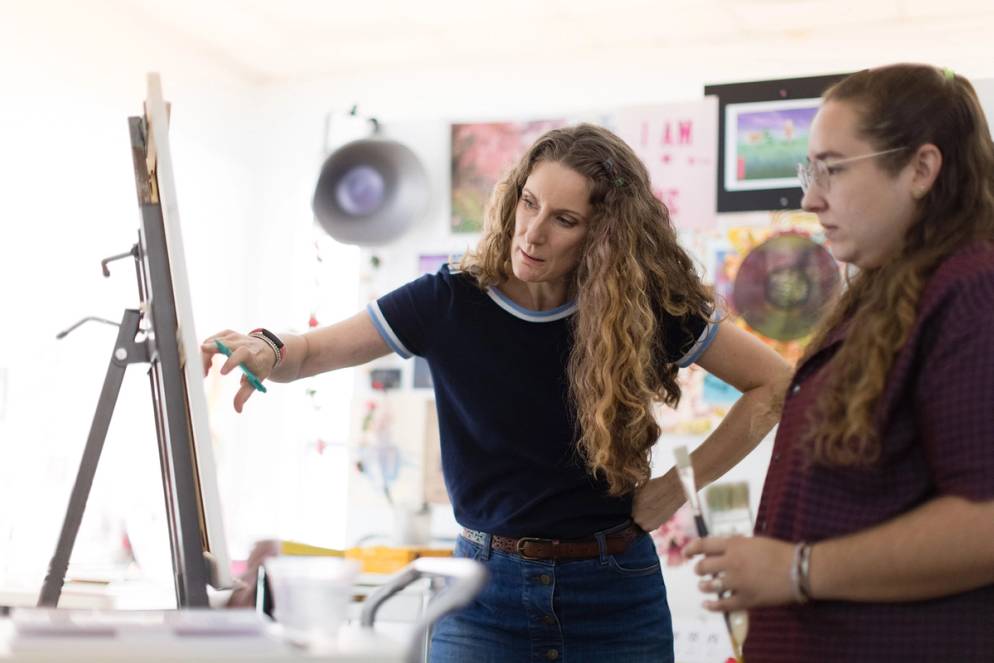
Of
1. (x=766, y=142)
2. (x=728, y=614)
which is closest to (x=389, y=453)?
(x=766, y=142)

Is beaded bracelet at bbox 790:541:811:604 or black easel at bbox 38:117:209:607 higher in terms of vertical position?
black easel at bbox 38:117:209:607

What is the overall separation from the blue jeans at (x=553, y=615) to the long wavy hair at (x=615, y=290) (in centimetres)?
14

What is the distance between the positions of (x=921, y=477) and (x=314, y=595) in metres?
0.59

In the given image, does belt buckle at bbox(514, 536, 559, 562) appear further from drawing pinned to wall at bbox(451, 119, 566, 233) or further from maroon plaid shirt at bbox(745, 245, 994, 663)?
drawing pinned to wall at bbox(451, 119, 566, 233)

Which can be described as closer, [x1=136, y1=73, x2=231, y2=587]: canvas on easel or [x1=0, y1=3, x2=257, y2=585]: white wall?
[x1=136, y1=73, x2=231, y2=587]: canvas on easel

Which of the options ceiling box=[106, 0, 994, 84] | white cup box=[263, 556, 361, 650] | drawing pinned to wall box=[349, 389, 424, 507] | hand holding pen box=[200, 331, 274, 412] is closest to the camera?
white cup box=[263, 556, 361, 650]

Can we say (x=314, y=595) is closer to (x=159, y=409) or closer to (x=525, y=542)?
(x=159, y=409)

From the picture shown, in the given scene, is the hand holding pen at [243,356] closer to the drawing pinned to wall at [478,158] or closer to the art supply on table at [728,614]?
the art supply on table at [728,614]

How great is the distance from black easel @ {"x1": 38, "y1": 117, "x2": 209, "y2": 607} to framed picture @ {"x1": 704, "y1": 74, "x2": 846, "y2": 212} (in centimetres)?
248

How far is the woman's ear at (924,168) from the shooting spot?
3.85 ft

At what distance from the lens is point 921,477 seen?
1094mm

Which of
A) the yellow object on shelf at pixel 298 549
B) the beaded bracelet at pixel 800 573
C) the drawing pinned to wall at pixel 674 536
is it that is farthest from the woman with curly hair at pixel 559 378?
the drawing pinned to wall at pixel 674 536

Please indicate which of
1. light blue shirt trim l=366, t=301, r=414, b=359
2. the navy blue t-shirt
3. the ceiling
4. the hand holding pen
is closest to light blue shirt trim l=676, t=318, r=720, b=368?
the navy blue t-shirt

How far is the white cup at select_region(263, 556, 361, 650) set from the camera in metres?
1.02
